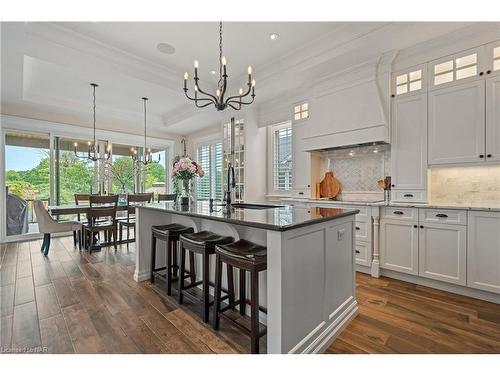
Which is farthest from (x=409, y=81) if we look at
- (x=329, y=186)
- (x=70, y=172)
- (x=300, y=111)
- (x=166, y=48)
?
(x=70, y=172)

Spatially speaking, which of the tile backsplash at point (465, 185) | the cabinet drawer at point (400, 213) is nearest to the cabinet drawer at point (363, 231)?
the cabinet drawer at point (400, 213)

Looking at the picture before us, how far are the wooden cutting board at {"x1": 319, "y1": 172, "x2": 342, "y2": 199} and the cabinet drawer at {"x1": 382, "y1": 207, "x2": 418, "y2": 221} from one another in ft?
3.23

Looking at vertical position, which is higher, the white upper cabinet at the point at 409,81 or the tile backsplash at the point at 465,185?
the white upper cabinet at the point at 409,81

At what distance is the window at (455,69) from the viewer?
256 centimetres

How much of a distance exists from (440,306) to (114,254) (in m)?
4.59

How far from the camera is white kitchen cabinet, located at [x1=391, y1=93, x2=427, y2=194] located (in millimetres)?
2859

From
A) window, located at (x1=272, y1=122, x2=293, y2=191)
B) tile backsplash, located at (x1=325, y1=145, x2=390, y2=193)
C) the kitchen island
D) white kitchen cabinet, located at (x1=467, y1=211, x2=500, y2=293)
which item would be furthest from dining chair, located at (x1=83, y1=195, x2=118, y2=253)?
white kitchen cabinet, located at (x1=467, y1=211, x2=500, y2=293)

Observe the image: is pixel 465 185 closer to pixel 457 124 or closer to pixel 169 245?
pixel 457 124

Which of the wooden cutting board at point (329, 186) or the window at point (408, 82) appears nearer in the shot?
the window at point (408, 82)

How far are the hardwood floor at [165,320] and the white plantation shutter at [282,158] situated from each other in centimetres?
234

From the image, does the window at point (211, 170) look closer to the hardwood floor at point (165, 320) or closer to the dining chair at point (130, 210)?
the dining chair at point (130, 210)

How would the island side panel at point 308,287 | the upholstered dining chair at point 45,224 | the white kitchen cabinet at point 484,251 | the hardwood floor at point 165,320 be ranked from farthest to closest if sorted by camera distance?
1. the upholstered dining chair at point 45,224
2. the white kitchen cabinet at point 484,251
3. the hardwood floor at point 165,320
4. the island side panel at point 308,287
